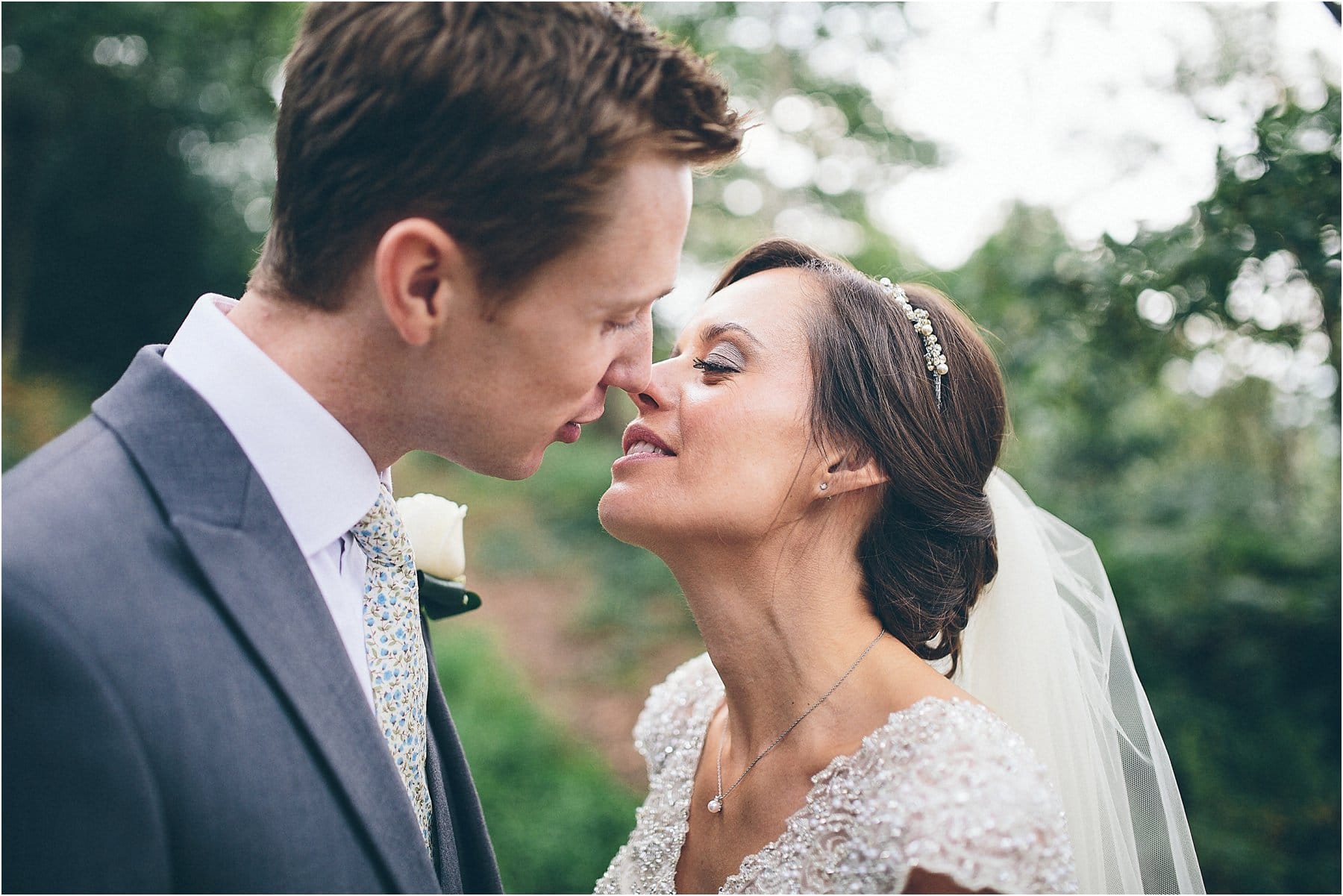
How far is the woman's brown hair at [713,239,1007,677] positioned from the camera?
2602mm

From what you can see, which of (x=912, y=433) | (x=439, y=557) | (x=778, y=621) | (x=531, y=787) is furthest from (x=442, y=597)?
(x=531, y=787)

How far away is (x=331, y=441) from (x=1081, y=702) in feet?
7.31

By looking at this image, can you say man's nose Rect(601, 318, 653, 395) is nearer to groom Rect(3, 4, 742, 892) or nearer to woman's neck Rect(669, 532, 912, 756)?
groom Rect(3, 4, 742, 892)

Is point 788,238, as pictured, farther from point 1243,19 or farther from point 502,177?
point 1243,19

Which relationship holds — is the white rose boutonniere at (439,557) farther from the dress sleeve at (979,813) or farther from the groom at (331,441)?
the dress sleeve at (979,813)

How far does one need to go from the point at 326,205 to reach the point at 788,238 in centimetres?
155

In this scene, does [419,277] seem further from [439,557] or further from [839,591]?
[839,591]

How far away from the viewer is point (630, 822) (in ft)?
18.6

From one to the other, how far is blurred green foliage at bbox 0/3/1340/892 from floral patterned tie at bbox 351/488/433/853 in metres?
2.03

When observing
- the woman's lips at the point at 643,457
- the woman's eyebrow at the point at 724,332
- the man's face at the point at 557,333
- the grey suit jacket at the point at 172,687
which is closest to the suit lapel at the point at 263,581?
the grey suit jacket at the point at 172,687

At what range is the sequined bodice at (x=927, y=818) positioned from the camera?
1.94m

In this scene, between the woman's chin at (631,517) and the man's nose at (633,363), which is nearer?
the man's nose at (633,363)

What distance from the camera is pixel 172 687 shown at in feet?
4.80

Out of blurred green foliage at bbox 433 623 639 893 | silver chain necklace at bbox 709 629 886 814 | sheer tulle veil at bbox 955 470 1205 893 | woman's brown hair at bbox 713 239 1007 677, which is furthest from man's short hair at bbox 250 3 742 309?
blurred green foliage at bbox 433 623 639 893
